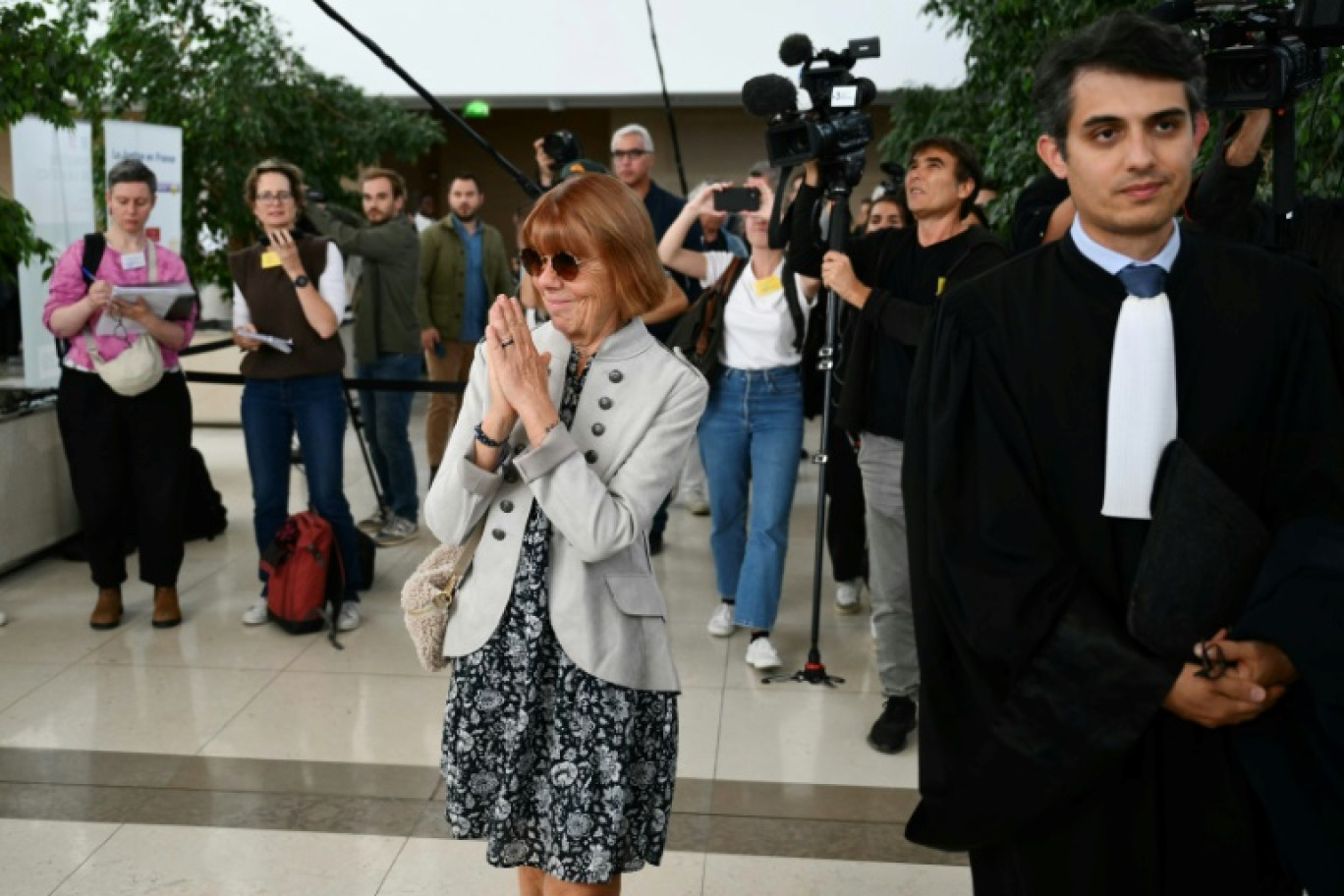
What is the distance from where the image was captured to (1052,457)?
185 centimetres

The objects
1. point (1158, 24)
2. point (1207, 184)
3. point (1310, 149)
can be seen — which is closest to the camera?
point (1158, 24)

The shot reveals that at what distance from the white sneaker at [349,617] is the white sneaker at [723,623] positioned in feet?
4.31

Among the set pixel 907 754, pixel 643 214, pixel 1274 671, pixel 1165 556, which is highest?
pixel 643 214

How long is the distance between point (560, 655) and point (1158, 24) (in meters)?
1.32

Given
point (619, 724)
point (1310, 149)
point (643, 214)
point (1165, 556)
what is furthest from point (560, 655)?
point (1310, 149)

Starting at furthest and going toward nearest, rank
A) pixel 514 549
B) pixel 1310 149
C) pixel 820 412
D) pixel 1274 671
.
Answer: pixel 820 412, pixel 1310 149, pixel 514 549, pixel 1274 671

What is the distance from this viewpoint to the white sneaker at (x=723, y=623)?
16.6 feet

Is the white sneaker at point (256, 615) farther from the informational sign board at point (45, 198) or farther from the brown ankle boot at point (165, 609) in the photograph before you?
the informational sign board at point (45, 198)

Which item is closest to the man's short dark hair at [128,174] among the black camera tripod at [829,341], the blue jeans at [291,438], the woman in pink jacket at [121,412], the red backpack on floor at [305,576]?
the woman in pink jacket at [121,412]

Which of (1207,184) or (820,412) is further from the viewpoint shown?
(820,412)

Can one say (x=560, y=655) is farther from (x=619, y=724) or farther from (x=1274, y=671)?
(x=1274, y=671)

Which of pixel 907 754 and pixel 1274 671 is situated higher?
pixel 1274 671

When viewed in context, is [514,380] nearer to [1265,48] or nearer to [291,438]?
[1265,48]

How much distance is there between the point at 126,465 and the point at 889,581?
112 inches
